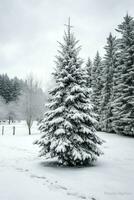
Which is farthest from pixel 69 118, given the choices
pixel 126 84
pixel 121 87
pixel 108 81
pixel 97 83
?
pixel 97 83

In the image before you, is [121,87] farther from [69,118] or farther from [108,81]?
[69,118]

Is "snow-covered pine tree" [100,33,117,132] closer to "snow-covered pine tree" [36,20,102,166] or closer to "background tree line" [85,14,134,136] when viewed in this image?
"background tree line" [85,14,134,136]

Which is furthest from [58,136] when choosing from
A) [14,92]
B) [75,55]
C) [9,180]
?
[14,92]

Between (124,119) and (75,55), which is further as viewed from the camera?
(124,119)

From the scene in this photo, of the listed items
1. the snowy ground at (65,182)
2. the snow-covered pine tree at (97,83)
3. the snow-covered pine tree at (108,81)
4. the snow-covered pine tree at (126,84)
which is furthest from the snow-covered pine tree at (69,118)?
the snow-covered pine tree at (97,83)

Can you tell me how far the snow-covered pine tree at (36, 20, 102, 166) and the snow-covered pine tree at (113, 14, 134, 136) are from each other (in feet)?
35.6

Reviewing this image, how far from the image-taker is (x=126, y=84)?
23078mm

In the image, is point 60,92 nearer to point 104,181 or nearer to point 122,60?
point 104,181

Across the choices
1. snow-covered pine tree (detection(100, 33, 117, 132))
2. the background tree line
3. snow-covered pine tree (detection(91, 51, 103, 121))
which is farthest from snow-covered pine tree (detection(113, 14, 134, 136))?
snow-covered pine tree (detection(91, 51, 103, 121))

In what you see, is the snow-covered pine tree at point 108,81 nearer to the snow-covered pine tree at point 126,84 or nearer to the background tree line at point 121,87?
the background tree line at point 121,87

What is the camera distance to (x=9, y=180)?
8227 mm

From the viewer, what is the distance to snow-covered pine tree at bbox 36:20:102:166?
1050 cm

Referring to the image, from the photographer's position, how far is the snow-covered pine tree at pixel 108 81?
2780cm

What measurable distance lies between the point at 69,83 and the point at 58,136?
2.97 meters
